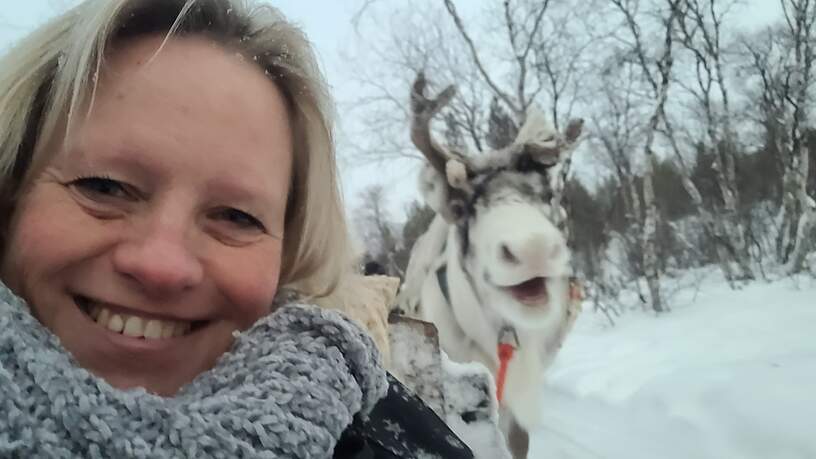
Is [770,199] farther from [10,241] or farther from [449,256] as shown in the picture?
[10,241]

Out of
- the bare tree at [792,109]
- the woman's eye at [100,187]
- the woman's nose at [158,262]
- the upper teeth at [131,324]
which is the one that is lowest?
the upper teeth at [131,324]

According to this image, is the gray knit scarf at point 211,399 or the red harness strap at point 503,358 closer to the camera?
the gray knit scarf at point 211,399

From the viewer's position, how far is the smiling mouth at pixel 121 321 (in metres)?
0.43

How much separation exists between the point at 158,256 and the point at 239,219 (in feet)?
0.28

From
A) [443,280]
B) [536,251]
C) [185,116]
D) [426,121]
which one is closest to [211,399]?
[185,116]

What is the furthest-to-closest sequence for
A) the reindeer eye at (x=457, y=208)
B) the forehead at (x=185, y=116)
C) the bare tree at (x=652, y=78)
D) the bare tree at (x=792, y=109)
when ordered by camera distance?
the bare tree at (x=652, y=78) < the bare tree at (x=792, y=109) < the reindeer eye at (x=457, y=208) < the forehead at (x=185, y=116)

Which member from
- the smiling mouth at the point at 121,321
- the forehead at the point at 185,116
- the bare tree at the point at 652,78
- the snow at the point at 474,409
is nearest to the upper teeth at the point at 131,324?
the smiling mouth at the point at 121,321

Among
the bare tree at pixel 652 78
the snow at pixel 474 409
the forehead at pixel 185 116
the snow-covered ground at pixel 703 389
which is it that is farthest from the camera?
the bare tree at pixel 652 78

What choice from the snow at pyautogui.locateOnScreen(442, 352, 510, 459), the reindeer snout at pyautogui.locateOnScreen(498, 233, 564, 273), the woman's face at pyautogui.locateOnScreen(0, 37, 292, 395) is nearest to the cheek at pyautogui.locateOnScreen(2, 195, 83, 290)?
the woman's face at pyautogui.locateOnScreen(0, 37, 292, 395)

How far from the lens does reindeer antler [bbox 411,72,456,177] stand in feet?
5.82

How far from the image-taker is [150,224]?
1.42 ft

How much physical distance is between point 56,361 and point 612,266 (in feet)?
17.2

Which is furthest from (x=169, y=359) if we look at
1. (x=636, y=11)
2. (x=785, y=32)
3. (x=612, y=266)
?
(x=612, y=266)

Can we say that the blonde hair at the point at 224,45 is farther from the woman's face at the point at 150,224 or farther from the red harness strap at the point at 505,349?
the red harness strap at the point at 505,349
